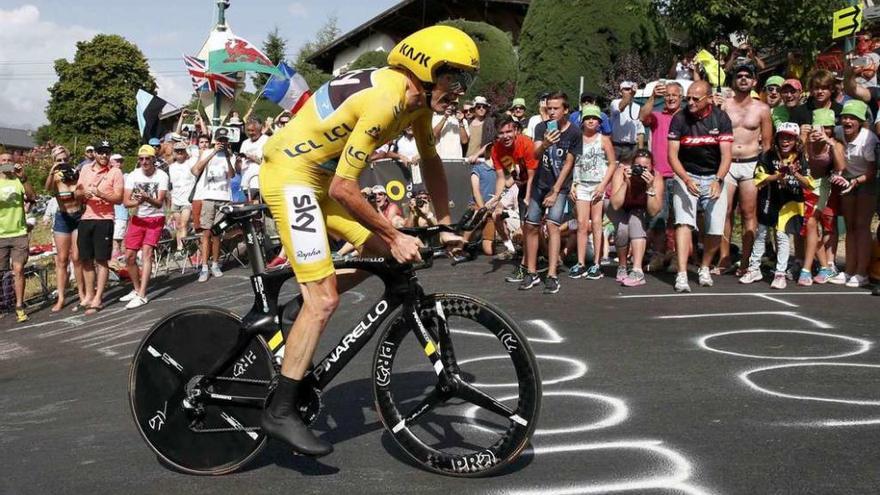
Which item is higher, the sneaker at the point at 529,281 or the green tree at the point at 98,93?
the green tree at the point at 98,93

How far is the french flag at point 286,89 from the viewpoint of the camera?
54.8ft

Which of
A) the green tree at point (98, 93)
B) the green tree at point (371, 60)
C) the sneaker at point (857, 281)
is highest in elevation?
the green tree at point (98, 93)

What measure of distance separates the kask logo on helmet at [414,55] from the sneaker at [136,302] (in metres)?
8.40

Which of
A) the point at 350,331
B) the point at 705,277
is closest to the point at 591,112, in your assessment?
the point at 705,277

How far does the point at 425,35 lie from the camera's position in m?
3.95

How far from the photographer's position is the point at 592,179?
982 cm

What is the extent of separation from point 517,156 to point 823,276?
3.92 metres

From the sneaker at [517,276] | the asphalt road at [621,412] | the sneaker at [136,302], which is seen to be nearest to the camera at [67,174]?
the sneaker at [136,302]

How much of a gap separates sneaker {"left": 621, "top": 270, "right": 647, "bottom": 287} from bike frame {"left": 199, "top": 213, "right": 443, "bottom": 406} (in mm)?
5791

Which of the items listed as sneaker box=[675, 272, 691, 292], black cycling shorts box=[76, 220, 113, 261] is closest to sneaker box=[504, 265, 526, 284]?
sneaker box=[675, 272, 691, 292]

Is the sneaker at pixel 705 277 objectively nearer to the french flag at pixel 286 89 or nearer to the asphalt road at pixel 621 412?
the asphalt road at pixel 621 412

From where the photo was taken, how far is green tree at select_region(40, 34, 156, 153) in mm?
50500

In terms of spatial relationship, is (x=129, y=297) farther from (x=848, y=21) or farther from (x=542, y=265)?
(x=848, y=21)

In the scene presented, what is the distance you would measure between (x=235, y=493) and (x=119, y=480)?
2.35 feet
